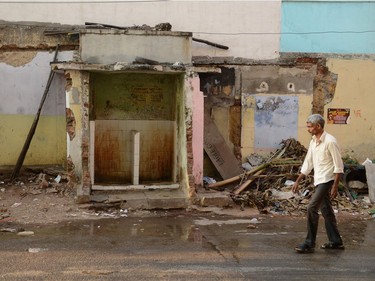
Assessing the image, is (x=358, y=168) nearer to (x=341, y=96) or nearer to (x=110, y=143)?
(x=341, y=96)

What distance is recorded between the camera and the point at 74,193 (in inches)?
416

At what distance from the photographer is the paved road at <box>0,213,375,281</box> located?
6.16 metres

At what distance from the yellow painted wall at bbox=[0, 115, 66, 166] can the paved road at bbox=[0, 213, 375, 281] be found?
4.24 metres

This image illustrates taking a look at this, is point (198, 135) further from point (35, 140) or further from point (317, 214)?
point (317, 214)

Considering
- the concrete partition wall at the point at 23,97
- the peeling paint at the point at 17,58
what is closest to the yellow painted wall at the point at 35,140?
the concrete partition wall at the point at 23,97

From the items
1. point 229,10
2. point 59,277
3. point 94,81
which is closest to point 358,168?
point 229,10

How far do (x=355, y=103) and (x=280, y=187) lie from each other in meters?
3.98

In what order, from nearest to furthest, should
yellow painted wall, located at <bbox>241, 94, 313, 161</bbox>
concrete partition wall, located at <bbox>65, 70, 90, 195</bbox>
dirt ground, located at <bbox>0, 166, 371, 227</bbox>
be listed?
dirt ground, located at <bbox>0, 166, 371, 227</bbox>
concrete partition wall, located at <bbox>65, 70, 90, 195</bbox>
yellow painted wall, located at <bbox>241, 94, 313, 161</bbox>

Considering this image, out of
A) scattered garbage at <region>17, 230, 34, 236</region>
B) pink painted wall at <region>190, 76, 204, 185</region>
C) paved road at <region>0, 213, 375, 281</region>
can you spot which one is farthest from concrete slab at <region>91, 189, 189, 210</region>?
scattered garbage at <region>17, 230, 34, 236</region>

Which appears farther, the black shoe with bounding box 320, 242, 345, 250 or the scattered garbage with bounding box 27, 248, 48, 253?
the black shoe with bounding box 320, 242, 345, 250

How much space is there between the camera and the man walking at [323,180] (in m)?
7.16

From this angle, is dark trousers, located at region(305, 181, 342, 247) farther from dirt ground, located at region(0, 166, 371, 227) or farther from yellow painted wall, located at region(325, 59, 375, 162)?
yellow painted wall, located at region(325, 59, 375, 162)

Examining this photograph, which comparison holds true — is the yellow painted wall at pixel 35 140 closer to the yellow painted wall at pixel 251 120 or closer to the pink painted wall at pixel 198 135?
the pink painted wall at pixel 198 135

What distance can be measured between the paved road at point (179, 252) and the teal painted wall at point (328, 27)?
5911 mm
